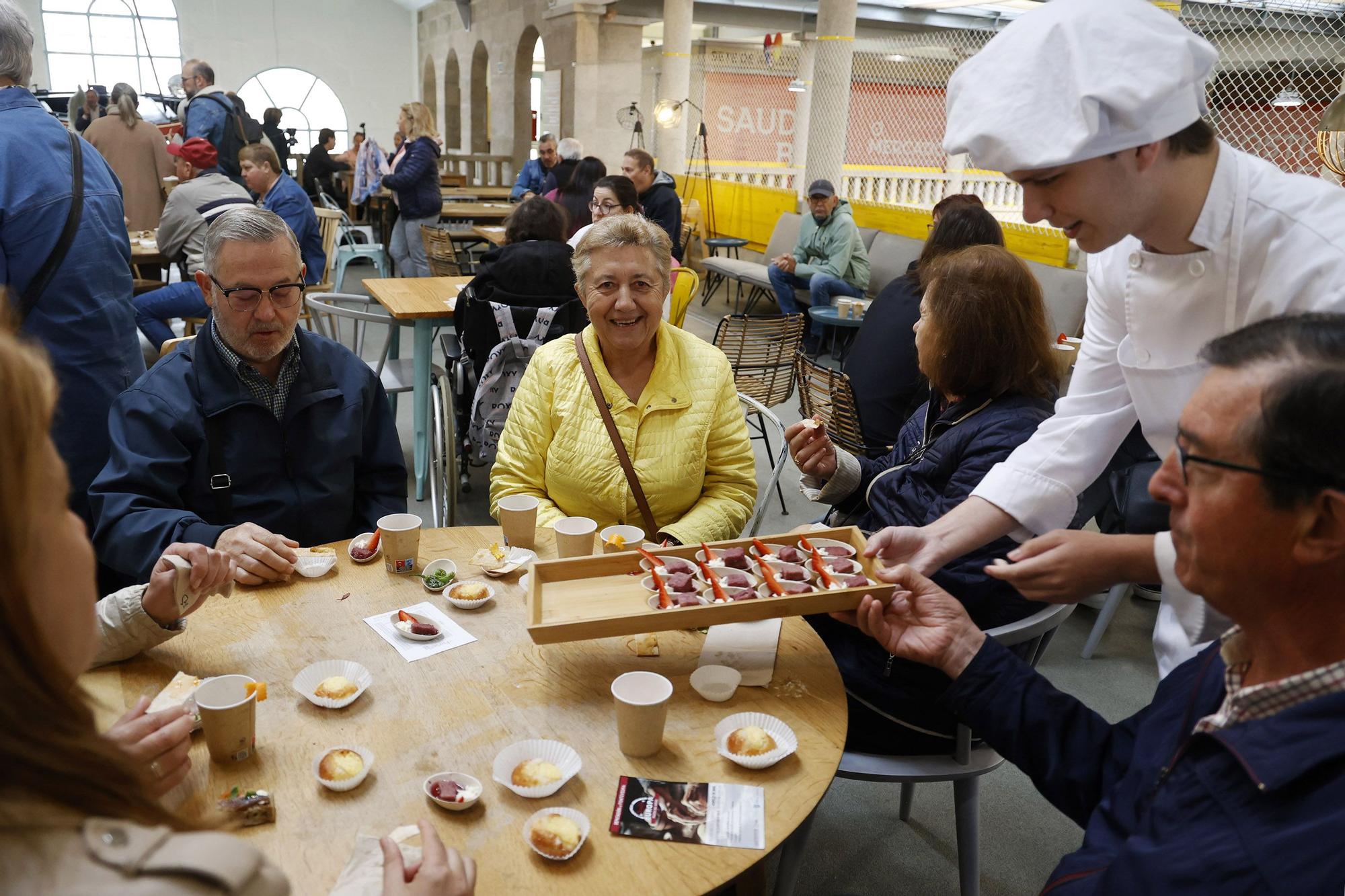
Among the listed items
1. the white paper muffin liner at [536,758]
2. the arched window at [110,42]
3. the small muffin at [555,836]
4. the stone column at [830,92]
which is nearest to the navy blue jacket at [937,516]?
the white paper muffin liner at [536,758]

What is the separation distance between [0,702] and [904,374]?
3602 mm

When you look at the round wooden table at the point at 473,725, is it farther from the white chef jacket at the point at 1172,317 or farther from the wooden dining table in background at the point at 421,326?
the wooden dining table in background at the point at 421,326

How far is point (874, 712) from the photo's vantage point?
75.8 inches

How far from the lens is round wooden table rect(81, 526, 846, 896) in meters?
1.21

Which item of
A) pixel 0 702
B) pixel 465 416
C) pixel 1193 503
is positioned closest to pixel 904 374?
pixel 465 416

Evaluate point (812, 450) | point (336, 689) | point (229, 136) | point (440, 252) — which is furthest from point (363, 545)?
point (229, 136)

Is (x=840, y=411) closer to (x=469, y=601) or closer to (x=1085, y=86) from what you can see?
(x=469, y=601)

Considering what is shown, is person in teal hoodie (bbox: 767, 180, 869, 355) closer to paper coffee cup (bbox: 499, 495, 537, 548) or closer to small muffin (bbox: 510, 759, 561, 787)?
paper coffee cup (bbox: 499, 495, 537, 548)

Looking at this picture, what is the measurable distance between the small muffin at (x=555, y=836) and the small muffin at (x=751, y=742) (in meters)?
0.29

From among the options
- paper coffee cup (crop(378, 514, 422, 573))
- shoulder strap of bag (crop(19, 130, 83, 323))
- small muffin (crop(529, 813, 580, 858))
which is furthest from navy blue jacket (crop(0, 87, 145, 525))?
small muffin (crop(529, 813, 580, 858))

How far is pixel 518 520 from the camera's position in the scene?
6.93ft

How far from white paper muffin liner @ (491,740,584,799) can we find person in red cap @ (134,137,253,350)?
469 cm

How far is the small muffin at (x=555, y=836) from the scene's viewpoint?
1184 millimetres

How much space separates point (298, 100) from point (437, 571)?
24044mm
